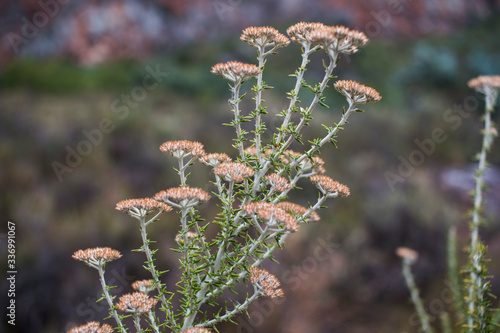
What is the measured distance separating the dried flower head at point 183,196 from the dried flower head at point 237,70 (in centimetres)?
35

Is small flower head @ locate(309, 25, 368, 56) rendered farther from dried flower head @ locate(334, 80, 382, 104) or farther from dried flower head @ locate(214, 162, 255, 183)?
dried flower head @ locate(214, 162, 255, 183)

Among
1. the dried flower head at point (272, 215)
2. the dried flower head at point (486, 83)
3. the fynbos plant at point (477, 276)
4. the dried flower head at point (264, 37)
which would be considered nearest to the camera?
the dried flower head at point (272, 215)

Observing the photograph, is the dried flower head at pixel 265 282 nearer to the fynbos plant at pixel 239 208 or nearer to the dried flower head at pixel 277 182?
the fynbos plant at pixel 239 208

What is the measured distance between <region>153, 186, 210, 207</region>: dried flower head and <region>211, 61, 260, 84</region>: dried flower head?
351mm

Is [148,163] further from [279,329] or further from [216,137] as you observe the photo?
[279,329]

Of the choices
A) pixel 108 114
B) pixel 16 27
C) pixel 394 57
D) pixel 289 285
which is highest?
pixel 16 27

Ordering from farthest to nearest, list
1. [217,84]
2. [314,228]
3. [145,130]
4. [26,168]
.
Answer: [217,84], [145,130], [26,168], [314,228]

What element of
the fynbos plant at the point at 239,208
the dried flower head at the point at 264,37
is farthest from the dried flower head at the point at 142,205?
the dried flower head at the point at 264,37

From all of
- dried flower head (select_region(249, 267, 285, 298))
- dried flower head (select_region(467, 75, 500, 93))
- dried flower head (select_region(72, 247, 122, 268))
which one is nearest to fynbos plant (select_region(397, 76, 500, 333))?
dried flower head (select_region(467, 75, 500, 93))

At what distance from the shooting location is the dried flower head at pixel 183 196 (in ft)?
3.15

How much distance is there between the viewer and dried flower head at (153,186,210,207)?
96cm

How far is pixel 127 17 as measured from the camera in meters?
15.3

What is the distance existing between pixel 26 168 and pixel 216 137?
3231mm

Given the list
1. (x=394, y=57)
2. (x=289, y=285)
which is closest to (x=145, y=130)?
(x=289, y=285)
